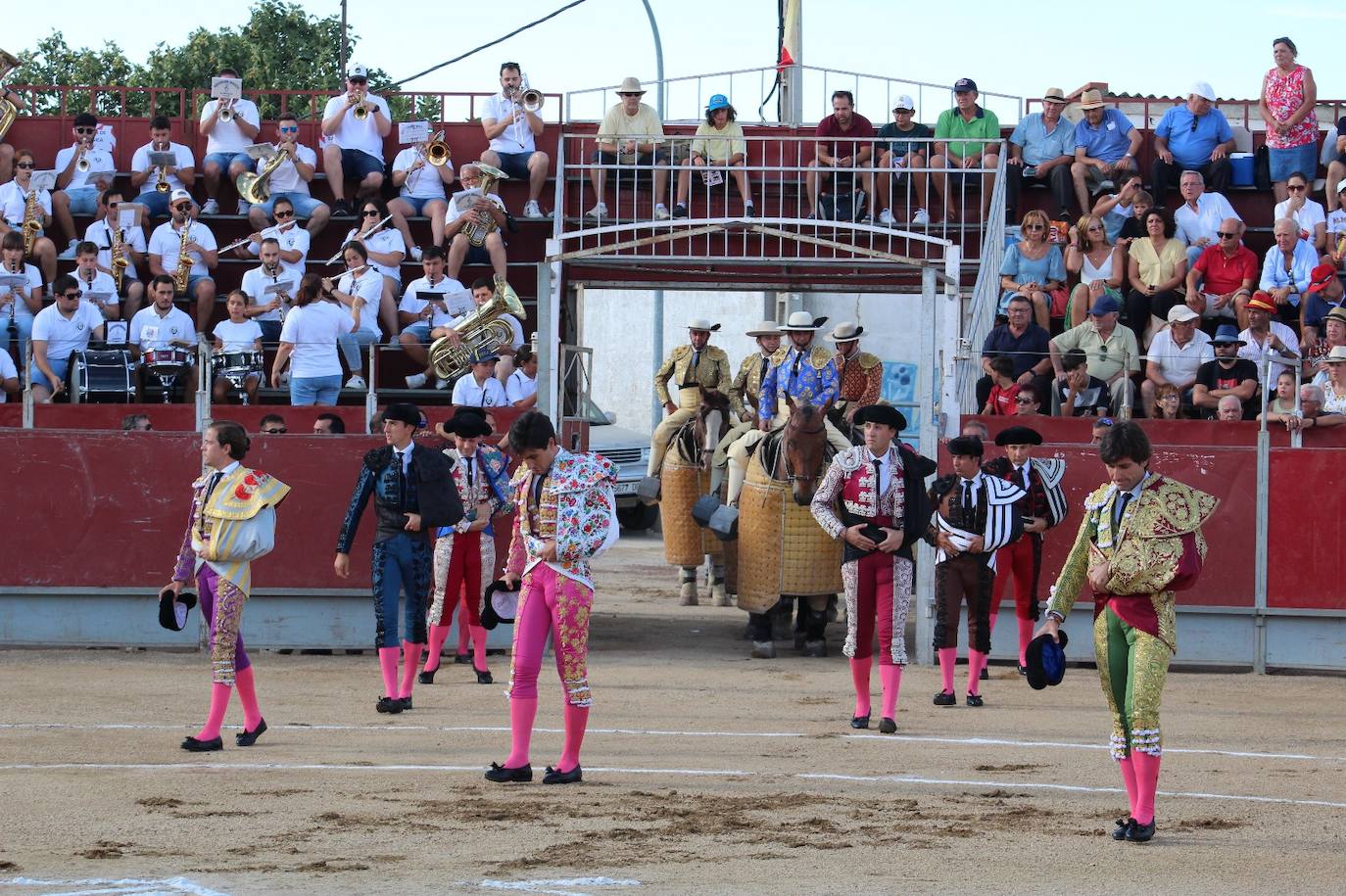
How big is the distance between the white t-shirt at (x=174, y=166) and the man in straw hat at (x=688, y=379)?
529cm

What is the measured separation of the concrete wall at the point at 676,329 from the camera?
90.2 feet

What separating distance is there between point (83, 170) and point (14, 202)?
34.0 inches

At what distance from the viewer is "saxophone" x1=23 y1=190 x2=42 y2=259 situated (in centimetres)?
1742

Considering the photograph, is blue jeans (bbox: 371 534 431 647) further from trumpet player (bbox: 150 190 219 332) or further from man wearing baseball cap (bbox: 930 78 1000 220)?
man wearing baseball cap (bbox: 930 78 1000 220)

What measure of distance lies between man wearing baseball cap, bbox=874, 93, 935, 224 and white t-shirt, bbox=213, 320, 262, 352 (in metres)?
5.47

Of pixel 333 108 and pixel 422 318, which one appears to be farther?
pixel 333 108

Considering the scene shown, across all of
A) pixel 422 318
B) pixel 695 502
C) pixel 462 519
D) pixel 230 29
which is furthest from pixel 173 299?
pixel 230 29

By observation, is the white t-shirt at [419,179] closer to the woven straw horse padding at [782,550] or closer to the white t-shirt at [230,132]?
the white t-shirt at [230,132]

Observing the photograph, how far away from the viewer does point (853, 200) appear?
54.8 ft

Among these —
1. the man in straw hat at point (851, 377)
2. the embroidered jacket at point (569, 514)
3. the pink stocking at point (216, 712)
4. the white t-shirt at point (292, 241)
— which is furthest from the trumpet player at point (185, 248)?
the embroidered jacket at point (569, 514)

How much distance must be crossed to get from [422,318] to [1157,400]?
6.29 meters

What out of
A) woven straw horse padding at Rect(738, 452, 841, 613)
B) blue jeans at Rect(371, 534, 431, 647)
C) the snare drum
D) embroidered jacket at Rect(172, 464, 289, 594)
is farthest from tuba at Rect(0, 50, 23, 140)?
embroidered jacket at Rect(172, 464, 289, 594)

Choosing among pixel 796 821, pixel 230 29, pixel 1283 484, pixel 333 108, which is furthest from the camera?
pixel 230 29

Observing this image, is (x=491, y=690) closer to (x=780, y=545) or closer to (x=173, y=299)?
(x=780, y=545)
